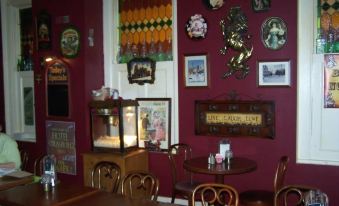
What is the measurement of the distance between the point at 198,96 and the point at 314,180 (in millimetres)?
1525

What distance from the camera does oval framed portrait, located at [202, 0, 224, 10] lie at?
3.96 metres

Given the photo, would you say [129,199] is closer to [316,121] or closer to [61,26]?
[316,121]

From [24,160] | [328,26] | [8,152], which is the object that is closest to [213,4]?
[328,26]

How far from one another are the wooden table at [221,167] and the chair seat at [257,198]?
0.80ft

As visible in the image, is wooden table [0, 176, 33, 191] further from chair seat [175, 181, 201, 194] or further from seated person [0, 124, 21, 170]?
chair seat [175, 181, 201, 194]

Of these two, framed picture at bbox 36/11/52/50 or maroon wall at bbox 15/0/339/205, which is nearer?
maroon wall at bbox 15/0/339/205

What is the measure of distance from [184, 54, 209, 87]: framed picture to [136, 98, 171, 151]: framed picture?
38 cm

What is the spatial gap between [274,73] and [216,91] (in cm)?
67

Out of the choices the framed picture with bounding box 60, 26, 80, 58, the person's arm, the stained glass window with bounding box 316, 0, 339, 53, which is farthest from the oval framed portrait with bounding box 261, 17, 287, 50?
the person's arm

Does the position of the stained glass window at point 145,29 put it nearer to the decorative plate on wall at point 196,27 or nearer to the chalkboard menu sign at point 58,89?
the decorative plate on wall at point 196,27

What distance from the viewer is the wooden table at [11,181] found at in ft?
9.07

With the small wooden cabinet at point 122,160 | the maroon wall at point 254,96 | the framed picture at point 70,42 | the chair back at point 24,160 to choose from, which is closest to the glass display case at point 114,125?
the small wooden cabinet at point 122,160

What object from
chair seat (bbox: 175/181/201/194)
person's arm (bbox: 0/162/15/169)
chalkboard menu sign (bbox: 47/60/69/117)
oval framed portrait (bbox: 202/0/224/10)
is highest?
oval framed portrait (bbox: 202/0/224/10)

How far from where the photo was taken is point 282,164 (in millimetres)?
3389
